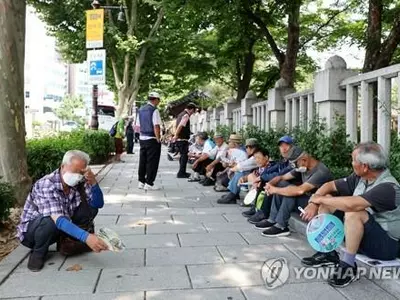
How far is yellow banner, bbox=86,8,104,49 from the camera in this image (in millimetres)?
13203

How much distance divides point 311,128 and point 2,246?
4.54 meters

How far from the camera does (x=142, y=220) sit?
22.3ft

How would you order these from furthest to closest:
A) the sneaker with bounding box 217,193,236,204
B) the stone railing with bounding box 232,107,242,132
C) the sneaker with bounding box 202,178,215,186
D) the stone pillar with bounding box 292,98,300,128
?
the stone railing with bounding box 232,107,242,132, the sneaker with bounding box 202,178,215,186, the stone pillar with bounding box 292,98,300,128, the sneaker with bounding box 217,193,236,204

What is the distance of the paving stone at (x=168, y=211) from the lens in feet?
24.0

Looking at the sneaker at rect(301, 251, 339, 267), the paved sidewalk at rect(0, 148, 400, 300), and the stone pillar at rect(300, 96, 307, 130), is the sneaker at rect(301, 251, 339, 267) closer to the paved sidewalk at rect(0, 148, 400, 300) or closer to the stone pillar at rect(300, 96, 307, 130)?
the paved sidewalk at rect(0, 148, 400, 300)

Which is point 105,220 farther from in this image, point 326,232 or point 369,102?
point 369,102

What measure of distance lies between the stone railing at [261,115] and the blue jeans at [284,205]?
4755 mm

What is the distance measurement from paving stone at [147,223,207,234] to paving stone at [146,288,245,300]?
216cm

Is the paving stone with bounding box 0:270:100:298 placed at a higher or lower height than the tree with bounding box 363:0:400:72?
lower

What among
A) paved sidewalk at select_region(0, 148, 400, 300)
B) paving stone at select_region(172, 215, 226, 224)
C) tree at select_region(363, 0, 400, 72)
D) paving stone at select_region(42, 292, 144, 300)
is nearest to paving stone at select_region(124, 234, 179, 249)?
paved sidewalk at select_region(0, 148, 400, 300)

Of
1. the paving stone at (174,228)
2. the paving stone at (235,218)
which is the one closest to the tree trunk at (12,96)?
the paving stone at (174,228)

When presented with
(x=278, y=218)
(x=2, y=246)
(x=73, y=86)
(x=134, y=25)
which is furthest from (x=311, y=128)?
(x=73, y=86)

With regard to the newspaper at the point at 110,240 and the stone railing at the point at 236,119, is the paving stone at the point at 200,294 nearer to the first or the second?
the newspaper at the point at 110,240

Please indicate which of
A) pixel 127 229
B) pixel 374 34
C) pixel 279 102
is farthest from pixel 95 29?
pixel 127 229
